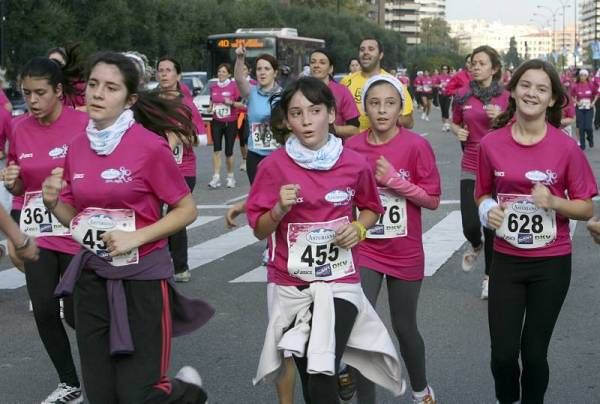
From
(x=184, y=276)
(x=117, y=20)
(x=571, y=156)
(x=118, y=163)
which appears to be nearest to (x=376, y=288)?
(x=571, y=156)

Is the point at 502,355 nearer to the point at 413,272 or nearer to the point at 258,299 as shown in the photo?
the point at 413,272

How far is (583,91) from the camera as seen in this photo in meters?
26.7

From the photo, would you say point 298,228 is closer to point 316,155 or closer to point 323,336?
point 316,155

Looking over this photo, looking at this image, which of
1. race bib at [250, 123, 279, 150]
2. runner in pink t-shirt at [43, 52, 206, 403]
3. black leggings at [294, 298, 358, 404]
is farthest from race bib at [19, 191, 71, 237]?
race bib at [250, 123, 279, 150]

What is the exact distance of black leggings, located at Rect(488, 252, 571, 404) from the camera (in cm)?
541

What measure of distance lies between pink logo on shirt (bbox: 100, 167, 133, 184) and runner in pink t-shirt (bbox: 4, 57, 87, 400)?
138cm

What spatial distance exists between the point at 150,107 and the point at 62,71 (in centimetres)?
140

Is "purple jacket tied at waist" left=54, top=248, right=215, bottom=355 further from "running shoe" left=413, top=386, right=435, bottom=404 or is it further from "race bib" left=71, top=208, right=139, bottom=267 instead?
"running shoe" left=413, top=386, right=435, bottom=404

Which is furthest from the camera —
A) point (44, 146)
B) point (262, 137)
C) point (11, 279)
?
point (262, 137)

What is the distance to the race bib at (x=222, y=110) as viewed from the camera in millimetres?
18438

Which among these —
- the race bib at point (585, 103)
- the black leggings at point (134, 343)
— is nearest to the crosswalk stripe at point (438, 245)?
the black leggings at point (134, 343)

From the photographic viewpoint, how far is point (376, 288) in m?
5.98

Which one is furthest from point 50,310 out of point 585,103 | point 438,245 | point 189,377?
point 585,103

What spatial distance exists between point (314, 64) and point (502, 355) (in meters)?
5.56
